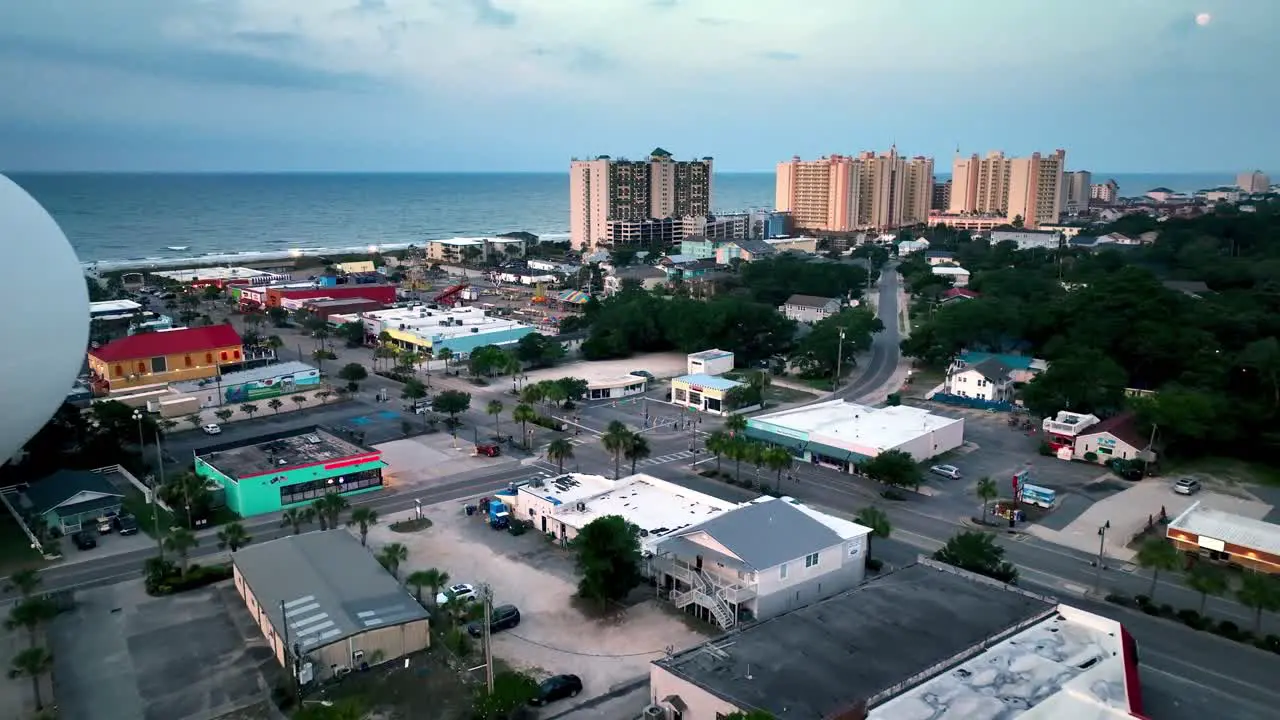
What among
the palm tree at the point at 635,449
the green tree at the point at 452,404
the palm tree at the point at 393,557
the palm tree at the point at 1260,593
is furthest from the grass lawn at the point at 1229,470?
the green tree at the point at 452,404

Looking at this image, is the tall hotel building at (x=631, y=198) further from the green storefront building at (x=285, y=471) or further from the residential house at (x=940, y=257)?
the green storefront building at (x=285, y=471)

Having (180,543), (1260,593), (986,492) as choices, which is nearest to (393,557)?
(180,543)

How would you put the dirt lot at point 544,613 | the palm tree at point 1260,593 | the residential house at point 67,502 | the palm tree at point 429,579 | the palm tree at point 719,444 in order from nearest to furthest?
1. the dirt lot at point 544,613
2. the palm tree at point 1260,593
3. the palm tree at point 429,579
4. the residential house at point 67,502
5. the palm tree at point 719,444

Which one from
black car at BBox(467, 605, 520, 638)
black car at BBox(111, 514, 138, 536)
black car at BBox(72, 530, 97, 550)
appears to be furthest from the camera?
black car at BBox(111, 514, 138, 536)

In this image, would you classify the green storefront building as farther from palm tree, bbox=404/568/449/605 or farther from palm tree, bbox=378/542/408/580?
palm tree, bbox=404/568/449/605

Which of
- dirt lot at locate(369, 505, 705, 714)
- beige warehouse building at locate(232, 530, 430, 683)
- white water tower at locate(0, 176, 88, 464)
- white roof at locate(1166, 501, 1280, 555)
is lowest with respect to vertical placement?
dirt lot at locate(369, 505, 705, 714)

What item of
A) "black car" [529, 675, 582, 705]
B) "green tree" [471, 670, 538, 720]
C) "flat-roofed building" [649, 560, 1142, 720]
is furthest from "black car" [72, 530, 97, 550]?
"flat-roofed building" [649, 560, 1142, 720]
